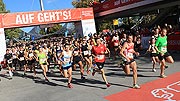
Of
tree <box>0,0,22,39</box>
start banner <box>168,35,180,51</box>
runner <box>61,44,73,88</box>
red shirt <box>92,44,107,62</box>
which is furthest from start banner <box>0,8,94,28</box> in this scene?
tree <box>0,0,22,39</box>

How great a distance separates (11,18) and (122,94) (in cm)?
1567

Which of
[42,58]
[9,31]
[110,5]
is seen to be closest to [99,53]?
[42,58]

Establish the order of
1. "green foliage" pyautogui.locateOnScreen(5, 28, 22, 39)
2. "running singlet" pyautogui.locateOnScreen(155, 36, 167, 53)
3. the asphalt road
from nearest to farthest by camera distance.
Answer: the asphalt road
"running singlet" pyautogui.locateOnScreen(155, 36, 167, 53)
"green foliage" pyautogui.locateOnScreen(5, 28, 22, 39)

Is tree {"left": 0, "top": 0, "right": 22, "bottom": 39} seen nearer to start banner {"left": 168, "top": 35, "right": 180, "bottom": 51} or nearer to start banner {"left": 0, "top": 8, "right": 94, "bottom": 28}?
start banner {"left": 0, "top": 8, "right": 94, "bottom": 28}

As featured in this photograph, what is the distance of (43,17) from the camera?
23.4 metres

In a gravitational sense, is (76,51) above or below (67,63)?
above

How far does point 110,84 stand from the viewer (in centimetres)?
1016

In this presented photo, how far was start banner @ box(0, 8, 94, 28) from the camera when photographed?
22.0 meters

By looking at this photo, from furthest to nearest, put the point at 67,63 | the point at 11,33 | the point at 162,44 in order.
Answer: the point at 11,33, the point at 67,63, the point at 162,44

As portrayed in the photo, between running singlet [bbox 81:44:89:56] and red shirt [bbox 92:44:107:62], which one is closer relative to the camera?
red shirt [bbox 92:44:107:62]

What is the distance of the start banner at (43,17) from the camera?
21969mm

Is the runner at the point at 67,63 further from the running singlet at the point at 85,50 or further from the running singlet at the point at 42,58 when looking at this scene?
the running singlet at the point at 85,50

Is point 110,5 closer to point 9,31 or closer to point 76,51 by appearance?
point 76,51

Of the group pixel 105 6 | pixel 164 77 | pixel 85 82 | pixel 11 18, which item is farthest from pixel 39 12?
pixel 164 77
